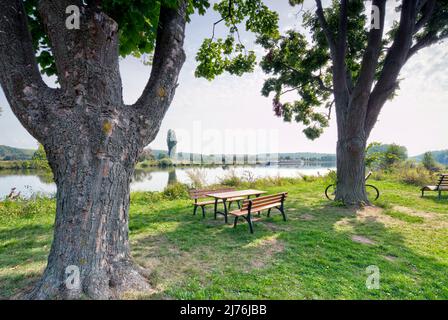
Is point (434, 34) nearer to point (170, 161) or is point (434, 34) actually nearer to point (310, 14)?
point (310, 14)

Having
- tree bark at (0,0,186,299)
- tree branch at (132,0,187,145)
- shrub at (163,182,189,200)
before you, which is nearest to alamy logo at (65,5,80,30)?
tree bark at (0,0,186,299)

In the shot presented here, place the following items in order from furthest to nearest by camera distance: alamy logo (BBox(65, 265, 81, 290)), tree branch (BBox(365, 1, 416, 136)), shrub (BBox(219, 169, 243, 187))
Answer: shrub (BBox(219, 169, 243, 187))
tree branch (BBox(365, 1, 416, 136))
alamy logo (BBox(65, 265, 81, 290))

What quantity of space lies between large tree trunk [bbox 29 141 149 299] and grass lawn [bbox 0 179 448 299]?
508mm

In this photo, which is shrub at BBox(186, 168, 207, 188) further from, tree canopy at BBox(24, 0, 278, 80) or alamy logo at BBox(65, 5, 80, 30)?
alamy logo at BBox(65, 5, 80, 30)

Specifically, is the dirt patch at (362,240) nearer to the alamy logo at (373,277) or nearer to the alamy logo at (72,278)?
the alamy logo at (373,277)

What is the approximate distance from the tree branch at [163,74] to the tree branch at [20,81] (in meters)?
1.03

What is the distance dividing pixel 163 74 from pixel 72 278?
9.07 ft

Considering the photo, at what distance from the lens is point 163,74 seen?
10.5ft

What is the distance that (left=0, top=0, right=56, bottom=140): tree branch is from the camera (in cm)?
252

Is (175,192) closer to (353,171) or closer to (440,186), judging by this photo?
(353,171)

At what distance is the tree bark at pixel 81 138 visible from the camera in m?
2.47

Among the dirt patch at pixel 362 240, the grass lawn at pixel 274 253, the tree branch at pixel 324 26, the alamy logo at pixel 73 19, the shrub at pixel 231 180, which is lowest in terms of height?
the dirt patch at pixel 362 240

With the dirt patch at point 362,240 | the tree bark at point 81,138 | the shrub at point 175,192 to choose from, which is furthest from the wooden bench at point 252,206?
the shrub at point 175,192

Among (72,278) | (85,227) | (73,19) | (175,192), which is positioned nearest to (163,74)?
(73,19)
